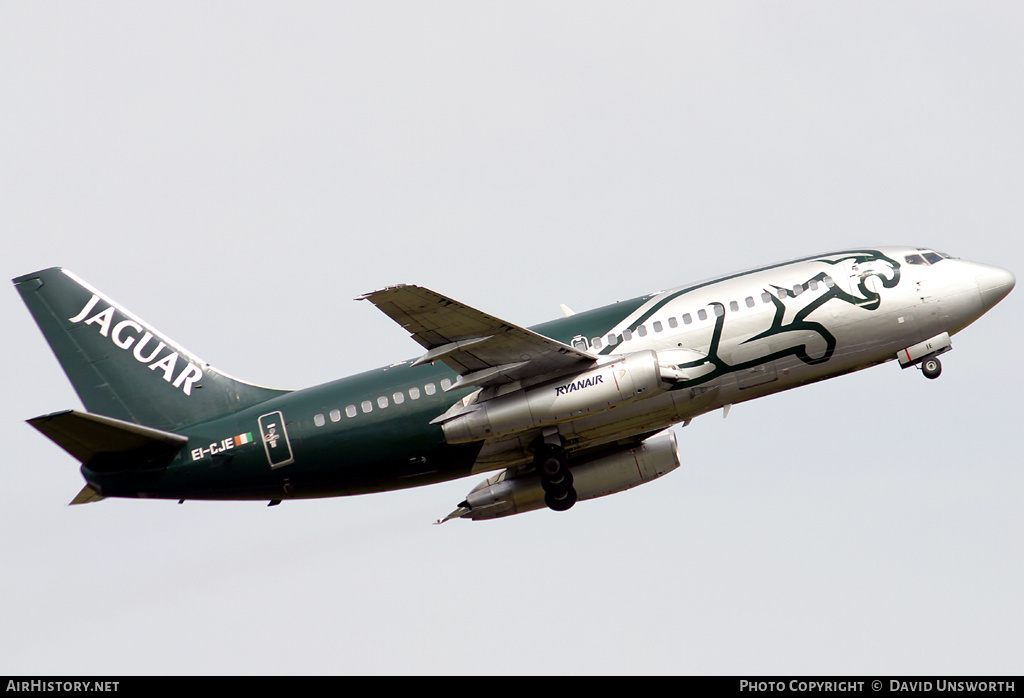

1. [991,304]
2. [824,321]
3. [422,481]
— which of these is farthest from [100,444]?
[991,304]

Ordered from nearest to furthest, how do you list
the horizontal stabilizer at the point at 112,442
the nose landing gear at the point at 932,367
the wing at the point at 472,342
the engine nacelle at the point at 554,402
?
the wing at the point at 472,342 < the engine nacelle at the point at 554,402 < the horizontal stabilizer at the point at 112,442 < the nose landing gear at the point at 932,367

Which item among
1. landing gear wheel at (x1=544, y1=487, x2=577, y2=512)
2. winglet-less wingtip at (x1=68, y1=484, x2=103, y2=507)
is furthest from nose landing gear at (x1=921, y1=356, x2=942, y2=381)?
winglet-less wingtip at (x1=68, y1=484, x2=103, y2=507)

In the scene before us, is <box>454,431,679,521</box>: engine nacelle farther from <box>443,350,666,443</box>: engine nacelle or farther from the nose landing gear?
the nose landing gear

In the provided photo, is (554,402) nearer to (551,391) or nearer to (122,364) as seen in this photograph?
(551,391)

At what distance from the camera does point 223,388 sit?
39312mm

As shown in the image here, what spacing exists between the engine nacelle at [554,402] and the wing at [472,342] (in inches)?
23.7

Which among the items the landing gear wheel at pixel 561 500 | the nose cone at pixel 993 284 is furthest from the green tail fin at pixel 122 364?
the nose cone at pixel 993 284

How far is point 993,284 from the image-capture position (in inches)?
1476

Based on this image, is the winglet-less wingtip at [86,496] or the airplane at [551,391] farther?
the winglet-less wingtip at [86,496]

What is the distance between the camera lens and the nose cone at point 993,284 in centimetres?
3741

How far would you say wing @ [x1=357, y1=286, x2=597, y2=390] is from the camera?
32.4 metres

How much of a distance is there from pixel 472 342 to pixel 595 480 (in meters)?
8.90

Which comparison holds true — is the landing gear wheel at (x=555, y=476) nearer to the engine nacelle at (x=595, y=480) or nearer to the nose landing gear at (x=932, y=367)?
the engine nacelle at (x=595, y=480)
